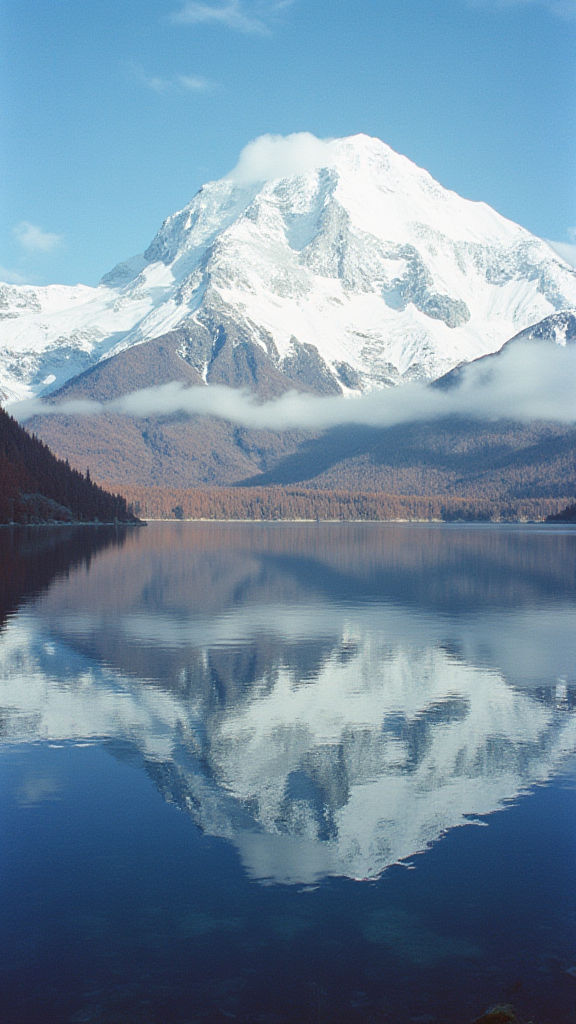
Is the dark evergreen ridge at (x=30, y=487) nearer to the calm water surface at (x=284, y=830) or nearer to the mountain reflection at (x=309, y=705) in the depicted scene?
the mountain reflection at (x=309, y=705)

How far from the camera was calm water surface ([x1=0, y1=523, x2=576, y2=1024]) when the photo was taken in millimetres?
11664

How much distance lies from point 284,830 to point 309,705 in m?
9.50

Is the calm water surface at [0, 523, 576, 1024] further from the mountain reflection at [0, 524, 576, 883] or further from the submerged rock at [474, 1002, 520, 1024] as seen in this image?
the submerged rock at [474, 1002, 520, 1024]

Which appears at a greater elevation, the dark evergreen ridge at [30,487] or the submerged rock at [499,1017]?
the dark evergreen ridge at [30,487]

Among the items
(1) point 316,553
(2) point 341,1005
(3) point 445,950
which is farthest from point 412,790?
(1) point 316,553

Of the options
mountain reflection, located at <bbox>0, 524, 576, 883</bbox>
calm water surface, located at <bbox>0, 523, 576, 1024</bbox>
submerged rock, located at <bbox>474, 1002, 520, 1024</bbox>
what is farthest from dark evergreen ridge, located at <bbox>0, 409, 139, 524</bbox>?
submerged rock, located at <bbox>474, 1002, 520, 1024</bbox>

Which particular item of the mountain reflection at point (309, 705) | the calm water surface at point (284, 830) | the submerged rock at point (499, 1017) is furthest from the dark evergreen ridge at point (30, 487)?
the submerged rock at point (499, 1017)

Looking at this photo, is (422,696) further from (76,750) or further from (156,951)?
(156,951)

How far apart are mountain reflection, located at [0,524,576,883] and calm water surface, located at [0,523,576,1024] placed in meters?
0.10

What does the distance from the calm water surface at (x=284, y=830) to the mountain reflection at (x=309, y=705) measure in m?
0.10

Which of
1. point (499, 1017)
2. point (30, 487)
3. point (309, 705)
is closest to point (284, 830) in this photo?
point (499, 1017)

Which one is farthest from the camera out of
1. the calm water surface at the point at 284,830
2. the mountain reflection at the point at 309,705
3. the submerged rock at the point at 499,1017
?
the mountain reflection at the point at 309,705

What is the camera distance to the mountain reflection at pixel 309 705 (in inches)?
674

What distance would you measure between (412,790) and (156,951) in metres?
7.72
